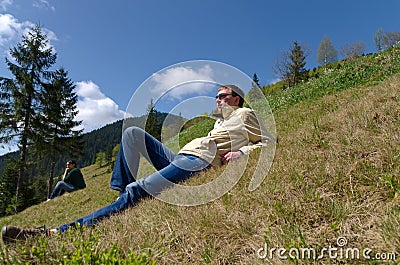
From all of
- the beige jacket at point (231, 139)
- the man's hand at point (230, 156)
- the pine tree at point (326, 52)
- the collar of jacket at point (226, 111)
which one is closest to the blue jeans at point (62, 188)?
the beige jacket at point (231, 139)

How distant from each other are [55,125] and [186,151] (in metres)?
29.0

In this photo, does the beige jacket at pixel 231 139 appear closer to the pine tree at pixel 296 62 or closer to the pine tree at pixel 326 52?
the pine tree at pixel 296 62

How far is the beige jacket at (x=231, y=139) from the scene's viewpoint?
386 centimetres

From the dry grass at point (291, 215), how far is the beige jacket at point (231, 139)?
3.36 ft

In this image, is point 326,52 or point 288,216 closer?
point 288,216

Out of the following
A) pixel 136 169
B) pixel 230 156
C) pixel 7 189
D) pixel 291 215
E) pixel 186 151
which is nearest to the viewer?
pixel 291 215

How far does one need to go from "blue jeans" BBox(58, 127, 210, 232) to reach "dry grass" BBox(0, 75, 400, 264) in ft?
1.40

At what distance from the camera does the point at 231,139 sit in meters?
3.96

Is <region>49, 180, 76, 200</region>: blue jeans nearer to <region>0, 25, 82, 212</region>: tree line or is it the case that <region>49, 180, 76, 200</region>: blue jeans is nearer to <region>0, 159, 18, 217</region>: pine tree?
<region>0, 25, 82, 212</region>: tree line

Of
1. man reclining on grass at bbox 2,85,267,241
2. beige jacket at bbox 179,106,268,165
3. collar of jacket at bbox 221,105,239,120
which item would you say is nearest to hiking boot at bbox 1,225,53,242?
man reclining on grass at bbox 2,85,267,241

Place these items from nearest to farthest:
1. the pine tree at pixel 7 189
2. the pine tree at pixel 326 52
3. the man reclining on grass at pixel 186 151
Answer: the man reclining on grass at pixel 186 151 < the pine tree at pixel 7 189 < the pine tree at pixel 326 52

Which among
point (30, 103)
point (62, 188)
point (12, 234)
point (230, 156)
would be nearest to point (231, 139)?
point (230, 156)

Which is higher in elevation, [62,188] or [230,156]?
[62,188]

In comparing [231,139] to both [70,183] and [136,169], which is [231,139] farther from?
[70,183]
